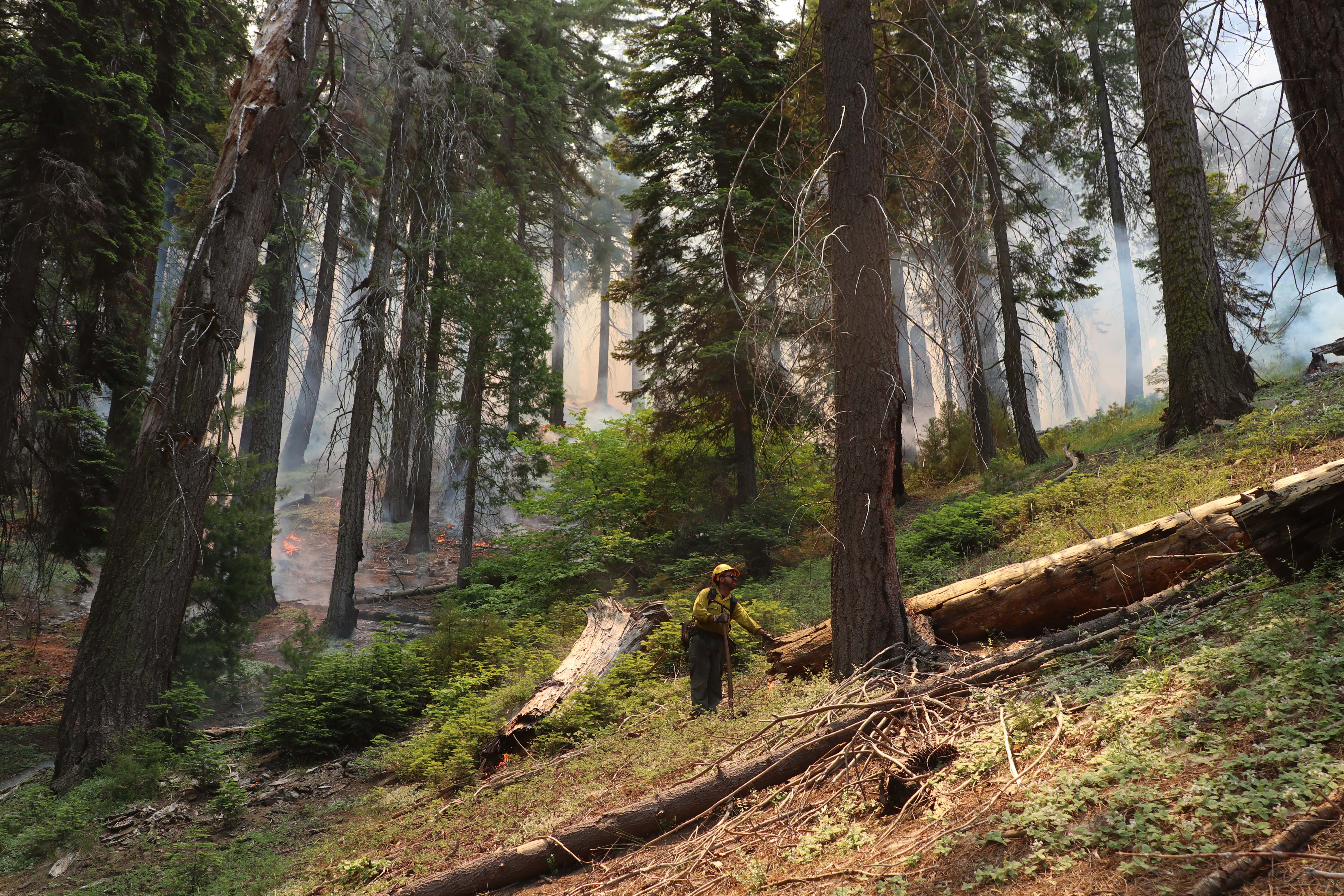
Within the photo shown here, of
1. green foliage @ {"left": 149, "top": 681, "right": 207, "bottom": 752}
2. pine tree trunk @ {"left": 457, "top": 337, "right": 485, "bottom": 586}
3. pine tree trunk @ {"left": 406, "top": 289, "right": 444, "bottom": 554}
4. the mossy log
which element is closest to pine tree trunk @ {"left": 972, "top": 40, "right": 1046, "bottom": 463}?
the mossy log

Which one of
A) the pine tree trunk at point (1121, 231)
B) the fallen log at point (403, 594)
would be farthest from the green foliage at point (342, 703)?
the pine tree trunk at point (1121, 231)

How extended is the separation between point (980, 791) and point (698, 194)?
12170 millimetres

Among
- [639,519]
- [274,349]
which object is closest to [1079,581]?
[639,519]

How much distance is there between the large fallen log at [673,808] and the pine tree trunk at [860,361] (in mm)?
927

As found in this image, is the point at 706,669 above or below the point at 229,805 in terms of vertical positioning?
above

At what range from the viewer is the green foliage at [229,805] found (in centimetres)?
648

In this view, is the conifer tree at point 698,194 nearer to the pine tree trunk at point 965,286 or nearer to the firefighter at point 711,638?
the firefighter at point 711,638

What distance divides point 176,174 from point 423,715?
29.8 ft

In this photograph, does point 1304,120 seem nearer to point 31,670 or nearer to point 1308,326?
point 31,670

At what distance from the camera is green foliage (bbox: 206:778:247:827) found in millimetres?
6480

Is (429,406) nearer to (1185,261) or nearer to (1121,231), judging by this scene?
(1185,261)

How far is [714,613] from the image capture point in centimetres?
677

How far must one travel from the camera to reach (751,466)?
13992 mm

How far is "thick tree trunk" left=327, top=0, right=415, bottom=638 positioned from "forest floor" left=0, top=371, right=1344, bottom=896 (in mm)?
5414
